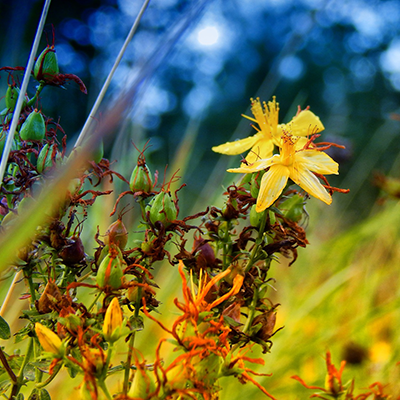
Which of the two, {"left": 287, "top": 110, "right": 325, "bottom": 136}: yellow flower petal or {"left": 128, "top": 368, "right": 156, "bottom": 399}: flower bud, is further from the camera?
{"left": 287, "top": 110, "right": 325, "bottom": 136}: yellow flower petal

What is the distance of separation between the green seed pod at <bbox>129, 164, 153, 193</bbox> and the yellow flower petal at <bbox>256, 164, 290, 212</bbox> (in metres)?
0.09

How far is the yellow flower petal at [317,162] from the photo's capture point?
0.33 meters

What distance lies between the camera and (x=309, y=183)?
0.32 meters

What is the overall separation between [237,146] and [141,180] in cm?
13

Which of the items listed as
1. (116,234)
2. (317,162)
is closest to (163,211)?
(116,234)

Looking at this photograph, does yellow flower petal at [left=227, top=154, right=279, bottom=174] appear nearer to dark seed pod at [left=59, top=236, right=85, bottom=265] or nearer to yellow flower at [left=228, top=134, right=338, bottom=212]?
yellow flower at [left=228, top=134, right=338, bottom=212]

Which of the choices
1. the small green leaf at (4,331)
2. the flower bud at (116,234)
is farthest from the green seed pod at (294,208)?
the small green leaf at (4,331)

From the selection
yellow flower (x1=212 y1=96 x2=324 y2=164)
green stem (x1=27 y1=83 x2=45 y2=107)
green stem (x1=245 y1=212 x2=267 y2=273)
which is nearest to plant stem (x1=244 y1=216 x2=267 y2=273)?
green stem (x1=245 y1=212 x2=267 y2=273)

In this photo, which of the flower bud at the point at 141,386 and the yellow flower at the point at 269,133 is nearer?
the flower bud at the point at 141,386

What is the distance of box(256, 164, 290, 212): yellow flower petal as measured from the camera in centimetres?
29

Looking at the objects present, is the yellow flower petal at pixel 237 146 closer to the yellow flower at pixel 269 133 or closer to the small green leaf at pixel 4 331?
the yellow flower at pixel 269 133

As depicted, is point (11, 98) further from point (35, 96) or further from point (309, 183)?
point (309, 183)

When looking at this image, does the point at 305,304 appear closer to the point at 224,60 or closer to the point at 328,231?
the point at 328,231

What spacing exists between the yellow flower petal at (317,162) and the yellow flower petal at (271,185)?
26 mm
